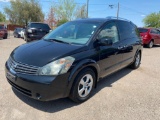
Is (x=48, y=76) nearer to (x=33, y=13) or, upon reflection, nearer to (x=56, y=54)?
(x=56, y=54)

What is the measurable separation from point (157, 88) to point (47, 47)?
3081 millimetres

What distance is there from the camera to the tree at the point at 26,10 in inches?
1981

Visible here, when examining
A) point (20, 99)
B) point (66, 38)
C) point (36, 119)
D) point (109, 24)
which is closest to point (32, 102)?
point (20, 99)

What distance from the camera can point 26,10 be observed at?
50.5 meters

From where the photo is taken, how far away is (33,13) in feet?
165

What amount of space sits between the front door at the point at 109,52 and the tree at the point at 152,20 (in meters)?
74.3

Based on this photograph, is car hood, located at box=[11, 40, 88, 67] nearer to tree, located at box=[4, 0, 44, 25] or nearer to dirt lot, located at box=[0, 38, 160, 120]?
dirt lot, located at box=[0, 38, 160, 120]

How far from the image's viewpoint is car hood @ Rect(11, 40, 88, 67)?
10.7ft

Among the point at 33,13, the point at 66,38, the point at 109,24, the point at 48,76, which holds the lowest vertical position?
the point at 48,76

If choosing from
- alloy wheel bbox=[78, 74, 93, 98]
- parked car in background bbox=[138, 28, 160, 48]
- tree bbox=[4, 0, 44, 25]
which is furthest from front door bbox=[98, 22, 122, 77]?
tree bbox=[4, 0, 44, 25]

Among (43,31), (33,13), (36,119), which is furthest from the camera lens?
(33,13)

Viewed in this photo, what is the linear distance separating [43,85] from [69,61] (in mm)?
632

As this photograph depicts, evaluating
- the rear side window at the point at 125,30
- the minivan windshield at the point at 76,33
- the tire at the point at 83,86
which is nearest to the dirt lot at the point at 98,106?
the tire at the point at 83,86

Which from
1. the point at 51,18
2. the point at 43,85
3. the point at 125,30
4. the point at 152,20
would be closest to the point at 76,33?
the point at 43,85
